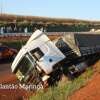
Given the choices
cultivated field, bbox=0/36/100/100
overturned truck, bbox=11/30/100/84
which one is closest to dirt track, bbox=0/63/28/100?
cultivated field, bbox=0/36/100/100

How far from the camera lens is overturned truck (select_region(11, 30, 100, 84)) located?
67.9 ft

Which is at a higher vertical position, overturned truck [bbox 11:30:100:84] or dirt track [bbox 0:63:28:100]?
overturned truck [bbox 11:30:100:84]

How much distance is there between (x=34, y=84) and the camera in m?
20.9

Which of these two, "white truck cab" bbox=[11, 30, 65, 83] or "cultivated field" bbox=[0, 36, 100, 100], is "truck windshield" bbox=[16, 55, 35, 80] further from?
"cultivated field" bbox=[0, 36, 100, 100]

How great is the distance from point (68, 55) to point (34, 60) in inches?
67.9

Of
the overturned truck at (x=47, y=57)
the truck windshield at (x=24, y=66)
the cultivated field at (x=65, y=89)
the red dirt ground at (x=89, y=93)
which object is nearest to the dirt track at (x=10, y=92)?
the cultivated field at (x=65, y=89)

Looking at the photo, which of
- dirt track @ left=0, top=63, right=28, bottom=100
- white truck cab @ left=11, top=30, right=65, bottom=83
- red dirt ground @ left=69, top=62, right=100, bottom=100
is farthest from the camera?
white truck cab @ left=11, top=30, right=65, bottom=83

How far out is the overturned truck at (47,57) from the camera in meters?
20.7

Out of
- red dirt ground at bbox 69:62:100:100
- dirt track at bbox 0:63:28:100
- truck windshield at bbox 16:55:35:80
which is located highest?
red dirt ground at bbox 69:62:100:100

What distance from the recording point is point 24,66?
2133 centimetres

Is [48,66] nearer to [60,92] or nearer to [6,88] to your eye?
[6,88]

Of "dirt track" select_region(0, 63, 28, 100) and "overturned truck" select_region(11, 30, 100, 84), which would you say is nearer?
"dirt track" select_region(0, 63, 28, 100)

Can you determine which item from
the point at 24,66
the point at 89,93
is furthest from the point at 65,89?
the point at 24,66

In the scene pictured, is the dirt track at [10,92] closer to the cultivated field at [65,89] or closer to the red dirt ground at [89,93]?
the cultivated field at [65,89]
